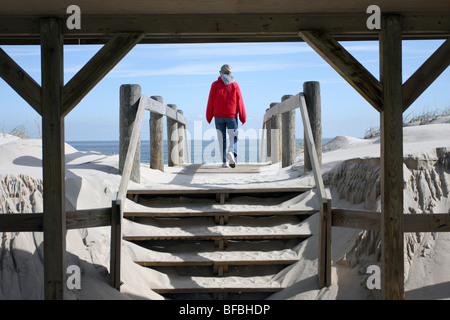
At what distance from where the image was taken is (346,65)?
17.1 feet

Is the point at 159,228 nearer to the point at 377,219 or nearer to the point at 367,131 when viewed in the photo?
the point at 377,219

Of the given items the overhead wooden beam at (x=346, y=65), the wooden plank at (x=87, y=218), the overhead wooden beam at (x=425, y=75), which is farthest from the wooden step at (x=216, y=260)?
the overhead wooden beam at (x=425, y=75)

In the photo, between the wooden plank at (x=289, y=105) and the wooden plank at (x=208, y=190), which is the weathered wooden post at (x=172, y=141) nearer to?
the wooden plank at (x=289, y=105)

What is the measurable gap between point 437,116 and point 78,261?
10.3 metres

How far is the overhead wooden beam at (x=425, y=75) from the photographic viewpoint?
5.16 metres

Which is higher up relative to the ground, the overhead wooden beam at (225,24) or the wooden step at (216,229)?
the overhead wooden beam at (225,24)

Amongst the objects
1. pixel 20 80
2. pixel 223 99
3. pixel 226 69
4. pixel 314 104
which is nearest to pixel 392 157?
pixel 314 104

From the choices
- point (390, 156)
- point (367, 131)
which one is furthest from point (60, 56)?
point (367, 131)

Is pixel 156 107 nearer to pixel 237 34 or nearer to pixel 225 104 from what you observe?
pixel 225 104

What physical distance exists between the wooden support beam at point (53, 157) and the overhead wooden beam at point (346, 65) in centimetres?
249

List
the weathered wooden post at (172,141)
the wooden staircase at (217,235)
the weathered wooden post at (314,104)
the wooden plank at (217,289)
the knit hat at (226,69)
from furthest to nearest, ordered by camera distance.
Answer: the weathered wooden post at (172,141) < the knit hat at (226,69) < the weathered wooden post at (314,104) < the wooden staircase at (217,235) < the wooden plank at (217,289)

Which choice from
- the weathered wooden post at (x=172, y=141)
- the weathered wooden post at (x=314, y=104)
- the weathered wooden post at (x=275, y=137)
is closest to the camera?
the weathered wooden post at (x=314, y=104)

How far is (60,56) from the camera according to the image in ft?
16.7

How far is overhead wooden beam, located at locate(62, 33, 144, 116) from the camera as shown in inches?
200
